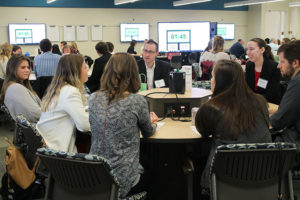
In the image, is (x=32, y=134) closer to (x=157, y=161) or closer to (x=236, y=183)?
(x=157, y=161)

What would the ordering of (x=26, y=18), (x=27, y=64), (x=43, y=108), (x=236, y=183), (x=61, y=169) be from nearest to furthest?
(x=61, y=169)
(x=236, y=183)
(x=43, y=108)
(x=27, y=64)
(x=26, y=18)

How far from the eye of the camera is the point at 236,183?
180cm

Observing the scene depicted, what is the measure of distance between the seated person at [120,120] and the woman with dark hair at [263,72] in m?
1.85

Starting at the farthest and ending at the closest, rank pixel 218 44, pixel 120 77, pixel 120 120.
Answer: pixel 218 44, pixel 120 77, pixel 120 120

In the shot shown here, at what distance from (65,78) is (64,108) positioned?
0.23m

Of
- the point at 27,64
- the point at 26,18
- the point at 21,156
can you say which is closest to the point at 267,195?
the point at 21,156

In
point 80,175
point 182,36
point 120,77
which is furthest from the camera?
point 182,36

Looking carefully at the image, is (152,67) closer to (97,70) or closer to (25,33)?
(97,70)

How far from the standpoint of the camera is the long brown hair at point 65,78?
2352 millimetres

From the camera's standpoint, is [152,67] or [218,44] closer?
[152,67]

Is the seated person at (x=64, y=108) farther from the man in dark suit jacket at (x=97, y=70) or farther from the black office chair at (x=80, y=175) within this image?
the man in dark suit jacket at (x=97, y=70)

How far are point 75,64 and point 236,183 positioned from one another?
1.37m

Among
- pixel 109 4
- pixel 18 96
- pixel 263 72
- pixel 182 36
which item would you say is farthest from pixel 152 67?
pixel 109 4

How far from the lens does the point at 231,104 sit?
6.22 feet
